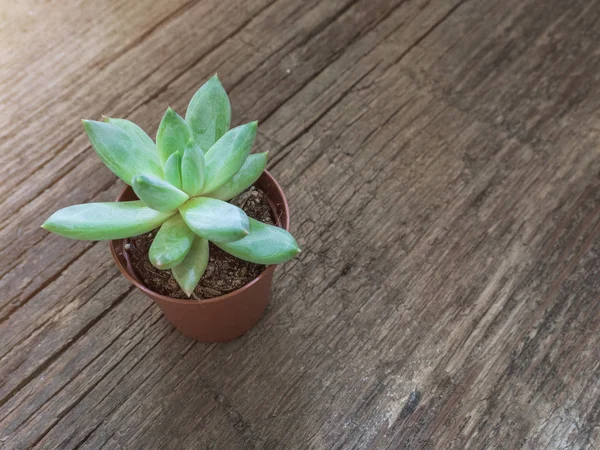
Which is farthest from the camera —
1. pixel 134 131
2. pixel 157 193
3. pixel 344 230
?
pixel 344 230

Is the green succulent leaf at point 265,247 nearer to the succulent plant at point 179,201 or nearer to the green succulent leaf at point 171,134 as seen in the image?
the succulent plant at point 179,201

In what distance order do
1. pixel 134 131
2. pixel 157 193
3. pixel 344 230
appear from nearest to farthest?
1. pixel 157 193
2. pixel 134 131
3. pixel 344 230

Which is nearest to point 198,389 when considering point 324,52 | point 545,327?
point 545,327

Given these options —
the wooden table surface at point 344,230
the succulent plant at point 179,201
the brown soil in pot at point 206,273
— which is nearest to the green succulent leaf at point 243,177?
the succulent plant at point 179,201

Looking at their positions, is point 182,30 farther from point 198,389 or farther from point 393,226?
point 198,389

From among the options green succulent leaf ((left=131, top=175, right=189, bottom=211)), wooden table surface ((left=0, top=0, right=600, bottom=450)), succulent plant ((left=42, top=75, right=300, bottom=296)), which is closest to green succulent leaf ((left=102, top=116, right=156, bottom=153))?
succulent plant ((left=42, top=75, right=300, bottom=296))

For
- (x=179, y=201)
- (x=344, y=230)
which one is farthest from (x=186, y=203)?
(x=344, y=230)

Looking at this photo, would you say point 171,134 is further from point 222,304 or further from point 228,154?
point 222,304
